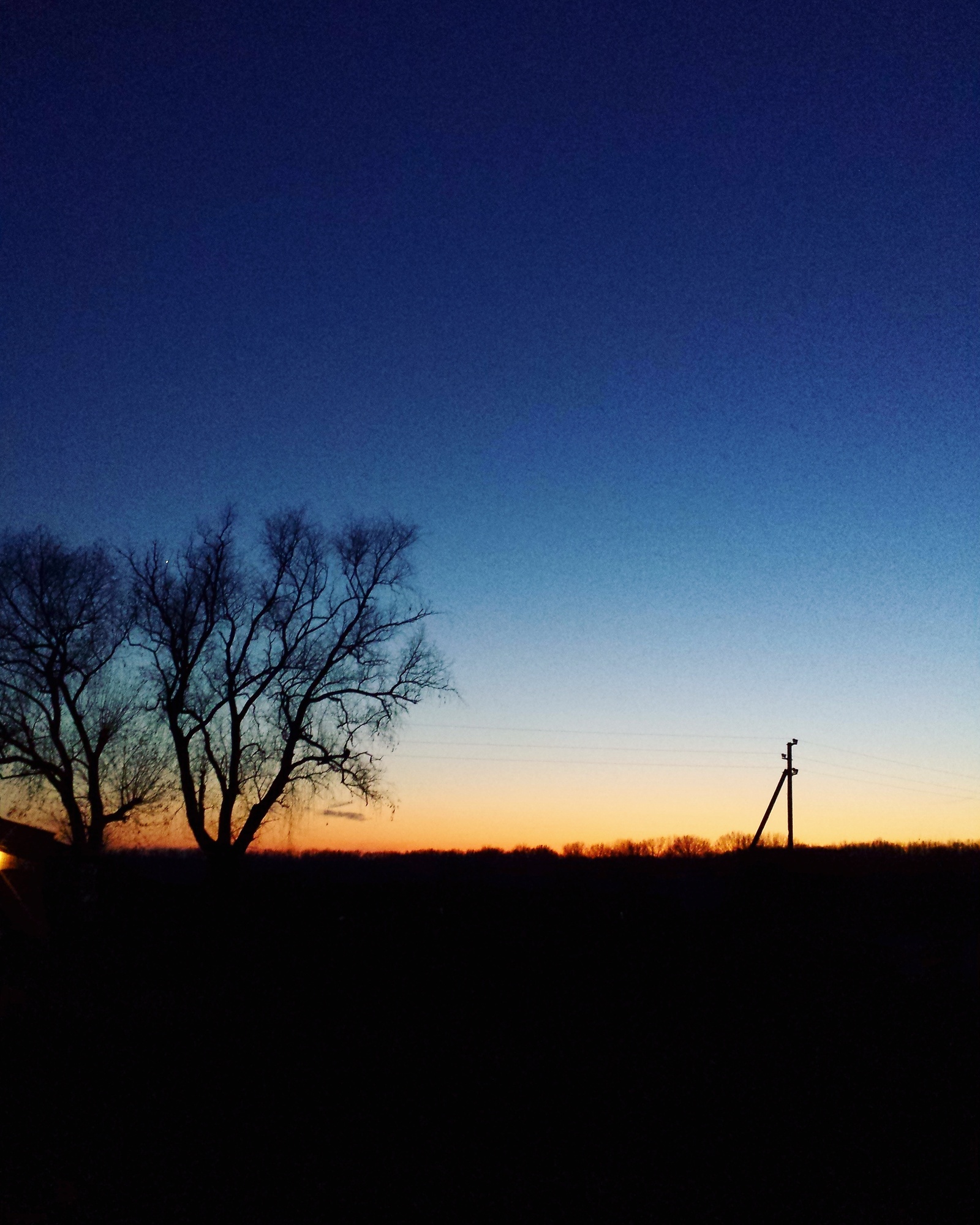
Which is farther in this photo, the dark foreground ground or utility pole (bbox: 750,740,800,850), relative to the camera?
utility pole (bbox: 750,740,800,850)

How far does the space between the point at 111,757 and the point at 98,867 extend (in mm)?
15428

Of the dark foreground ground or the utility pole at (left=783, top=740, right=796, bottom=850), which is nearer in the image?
the dark foreground ground

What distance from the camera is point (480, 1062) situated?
11.5 meters

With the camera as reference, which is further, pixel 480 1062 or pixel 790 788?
pixel 790 788

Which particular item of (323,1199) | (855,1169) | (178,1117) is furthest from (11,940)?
(855,1169)

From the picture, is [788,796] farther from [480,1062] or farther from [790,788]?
[480,1062]

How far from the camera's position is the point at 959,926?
20891 millimetres

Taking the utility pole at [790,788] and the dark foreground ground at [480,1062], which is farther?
the utility pole at [790,788]

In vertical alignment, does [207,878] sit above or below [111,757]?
below

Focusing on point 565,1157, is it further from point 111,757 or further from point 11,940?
point 111,757

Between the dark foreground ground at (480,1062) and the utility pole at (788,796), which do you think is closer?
the dark foreground ground at (480,1062)

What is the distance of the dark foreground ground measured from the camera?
790cm

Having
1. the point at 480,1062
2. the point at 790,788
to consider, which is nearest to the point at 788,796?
the point at 790,788

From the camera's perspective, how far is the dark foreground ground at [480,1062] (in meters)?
7.90
